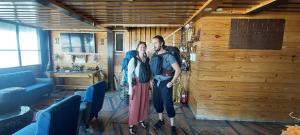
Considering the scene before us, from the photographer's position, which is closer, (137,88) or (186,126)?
(137,88)

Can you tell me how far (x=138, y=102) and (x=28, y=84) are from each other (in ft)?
11.9

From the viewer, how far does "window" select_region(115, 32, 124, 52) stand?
6066 millimetres

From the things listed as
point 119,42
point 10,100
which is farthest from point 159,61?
point 119,42

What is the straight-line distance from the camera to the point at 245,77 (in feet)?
11.4

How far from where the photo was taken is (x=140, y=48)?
2.82 m

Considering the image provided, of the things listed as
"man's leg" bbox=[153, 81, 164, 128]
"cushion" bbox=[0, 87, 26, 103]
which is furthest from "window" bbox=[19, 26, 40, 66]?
Result: "man's leg" bbox=[153, 81, 164, 128]

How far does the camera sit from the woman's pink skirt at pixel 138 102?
2840mm

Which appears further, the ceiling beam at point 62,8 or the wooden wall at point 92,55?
the wooden wall at point 92,55

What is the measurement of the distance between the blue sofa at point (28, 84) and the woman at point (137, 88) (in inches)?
98.4

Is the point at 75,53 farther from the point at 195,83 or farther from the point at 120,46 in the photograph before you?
the point at 195,83

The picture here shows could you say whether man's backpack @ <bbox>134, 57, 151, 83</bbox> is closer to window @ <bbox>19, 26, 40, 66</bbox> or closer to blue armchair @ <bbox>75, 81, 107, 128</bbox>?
blue armchair @ <bbox>75, 81, 107, 128</bbox>

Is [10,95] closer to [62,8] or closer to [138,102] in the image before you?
[62,8]

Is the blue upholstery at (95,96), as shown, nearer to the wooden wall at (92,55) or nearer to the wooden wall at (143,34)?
the wooden wall at (143,34)

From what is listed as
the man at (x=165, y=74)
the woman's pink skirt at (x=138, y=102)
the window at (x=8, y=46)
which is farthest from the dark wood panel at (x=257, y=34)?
the window at (x=8, y=46)
